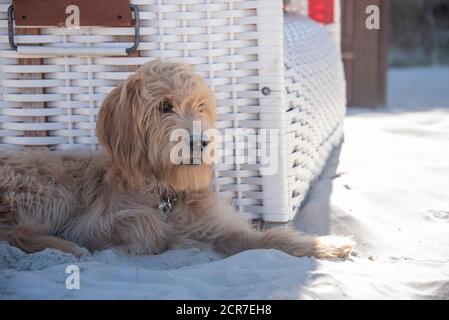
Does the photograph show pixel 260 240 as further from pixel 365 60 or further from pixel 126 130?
pixel 365 60

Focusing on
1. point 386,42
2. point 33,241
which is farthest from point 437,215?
point 386,42

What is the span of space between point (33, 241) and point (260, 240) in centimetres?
116

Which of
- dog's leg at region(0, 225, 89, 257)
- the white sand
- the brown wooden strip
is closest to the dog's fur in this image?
dog's leg at region(0, 225, 89, 257)

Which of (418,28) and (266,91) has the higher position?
(418,28)

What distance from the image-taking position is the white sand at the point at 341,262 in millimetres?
2832

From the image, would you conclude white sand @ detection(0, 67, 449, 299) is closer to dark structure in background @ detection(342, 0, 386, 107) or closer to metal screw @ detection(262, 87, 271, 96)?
metal screw @ detection(262, 87, 271, 96)

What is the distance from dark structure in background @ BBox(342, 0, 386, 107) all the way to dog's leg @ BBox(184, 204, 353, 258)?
660 cm

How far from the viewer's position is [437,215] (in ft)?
15.0

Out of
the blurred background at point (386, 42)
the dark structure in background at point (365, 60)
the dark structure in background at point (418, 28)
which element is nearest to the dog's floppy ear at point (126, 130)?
the blurred background at point (386, 42)

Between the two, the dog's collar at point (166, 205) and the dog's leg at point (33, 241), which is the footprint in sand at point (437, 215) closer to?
the dog's collar at point (166, 205)

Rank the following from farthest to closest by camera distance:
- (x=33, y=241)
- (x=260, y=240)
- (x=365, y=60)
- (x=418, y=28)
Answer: (x=418, y=28) < (x=365, y=60) < (x=260, y=240) < (x=33, y=241)

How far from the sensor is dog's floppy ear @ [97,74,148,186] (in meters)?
3.50

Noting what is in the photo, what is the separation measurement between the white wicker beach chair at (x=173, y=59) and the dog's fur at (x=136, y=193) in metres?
0.39
